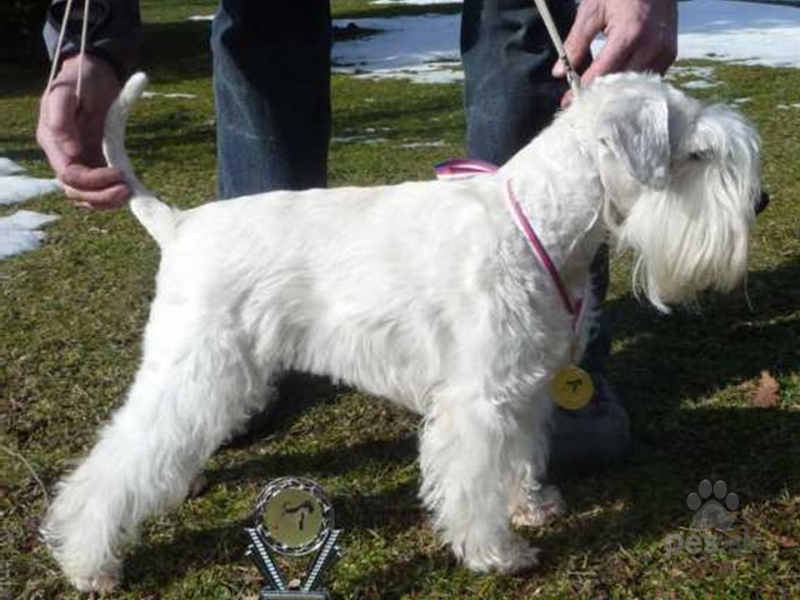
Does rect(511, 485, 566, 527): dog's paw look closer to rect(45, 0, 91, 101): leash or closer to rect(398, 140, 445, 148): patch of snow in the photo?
rect(45, 0, 91, 101): leash

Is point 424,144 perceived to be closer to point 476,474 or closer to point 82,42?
point 82,42

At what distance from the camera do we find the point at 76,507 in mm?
2545

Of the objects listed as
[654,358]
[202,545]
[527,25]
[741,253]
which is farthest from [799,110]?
[202,545]

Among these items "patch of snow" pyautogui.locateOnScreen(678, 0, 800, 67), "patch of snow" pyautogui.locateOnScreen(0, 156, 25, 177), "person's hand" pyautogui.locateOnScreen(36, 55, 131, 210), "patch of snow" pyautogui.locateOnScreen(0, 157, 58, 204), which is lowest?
"patch of snow" pyautogui.locateOnScreen(678, 0, 800, 67)

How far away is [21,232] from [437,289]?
3.73 meters

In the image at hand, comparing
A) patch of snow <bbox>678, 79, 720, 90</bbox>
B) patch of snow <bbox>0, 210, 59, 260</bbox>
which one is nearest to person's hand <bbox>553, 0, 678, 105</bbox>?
patch of snow <bbox>0, 210, 59, 260</bbox>

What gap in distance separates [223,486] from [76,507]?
56 cm

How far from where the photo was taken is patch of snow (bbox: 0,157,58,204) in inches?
249

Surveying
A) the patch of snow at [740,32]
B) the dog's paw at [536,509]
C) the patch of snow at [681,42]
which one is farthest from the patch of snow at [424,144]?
the dog's paw at [536,509]

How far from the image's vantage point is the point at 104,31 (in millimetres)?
2850

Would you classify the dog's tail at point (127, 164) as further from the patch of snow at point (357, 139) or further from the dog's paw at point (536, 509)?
the patch of snow at point (357, 139)

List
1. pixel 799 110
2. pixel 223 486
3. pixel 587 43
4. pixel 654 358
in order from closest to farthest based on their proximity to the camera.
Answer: pixel 587 43
pixel 223 486
pixel 654 358
pixel 799 110

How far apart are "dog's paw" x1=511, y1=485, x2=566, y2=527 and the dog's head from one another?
2.41 ft

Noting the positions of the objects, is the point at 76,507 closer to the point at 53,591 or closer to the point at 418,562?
the point at 53,591
